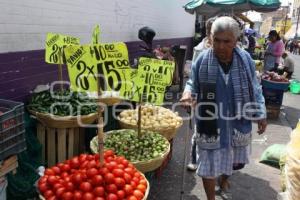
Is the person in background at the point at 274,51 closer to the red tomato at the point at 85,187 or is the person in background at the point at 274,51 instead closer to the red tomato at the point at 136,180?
the red tomato at the point at 136,180

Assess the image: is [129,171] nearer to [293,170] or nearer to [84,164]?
[84,164]

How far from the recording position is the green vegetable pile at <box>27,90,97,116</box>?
4379 millimetres

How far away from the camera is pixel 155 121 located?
16.5ft

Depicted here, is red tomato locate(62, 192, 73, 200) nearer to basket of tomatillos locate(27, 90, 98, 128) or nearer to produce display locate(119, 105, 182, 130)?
basket of tomatillos locate(27, 90, 98, 128)

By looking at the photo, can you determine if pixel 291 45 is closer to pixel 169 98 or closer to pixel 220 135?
pixel 169 98

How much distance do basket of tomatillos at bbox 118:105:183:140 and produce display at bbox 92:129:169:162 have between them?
0.92ft

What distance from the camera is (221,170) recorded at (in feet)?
12.1

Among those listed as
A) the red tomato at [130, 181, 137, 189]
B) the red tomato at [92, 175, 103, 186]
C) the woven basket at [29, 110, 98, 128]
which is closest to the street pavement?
the woven basket at [29, 110, 98, 128]

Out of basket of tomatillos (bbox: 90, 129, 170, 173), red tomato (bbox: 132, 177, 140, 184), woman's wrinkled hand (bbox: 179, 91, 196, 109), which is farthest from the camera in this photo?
basket of tomatillos (bbox: 90, 129, 170, 173)

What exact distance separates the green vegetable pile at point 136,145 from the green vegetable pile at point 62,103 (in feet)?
1.57

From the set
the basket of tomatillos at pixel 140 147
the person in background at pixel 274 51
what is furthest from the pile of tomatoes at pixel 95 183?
the person in background at pixel 274 51

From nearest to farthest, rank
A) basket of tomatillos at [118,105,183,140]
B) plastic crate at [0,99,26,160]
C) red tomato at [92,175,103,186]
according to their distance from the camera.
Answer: red tomato at [92,175,103,186] < plastic crate at [0,99,26,160] < basket of tomatillos at [118,105,183,140]

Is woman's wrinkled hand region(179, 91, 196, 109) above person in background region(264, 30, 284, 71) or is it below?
below

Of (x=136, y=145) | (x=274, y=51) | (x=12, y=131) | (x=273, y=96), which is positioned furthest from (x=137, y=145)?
(x=274, y=51)
